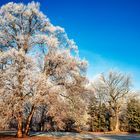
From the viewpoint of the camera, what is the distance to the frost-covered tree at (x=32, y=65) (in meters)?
22.6

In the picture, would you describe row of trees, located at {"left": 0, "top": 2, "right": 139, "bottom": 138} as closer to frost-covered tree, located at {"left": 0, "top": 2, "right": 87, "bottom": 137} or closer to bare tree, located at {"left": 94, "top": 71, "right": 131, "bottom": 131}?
frost-covered tree, located at {"left": 0, "top": 2, "right": 87, "bottom": 137}

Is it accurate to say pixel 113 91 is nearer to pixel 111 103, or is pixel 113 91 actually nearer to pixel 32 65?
pixel 111 103

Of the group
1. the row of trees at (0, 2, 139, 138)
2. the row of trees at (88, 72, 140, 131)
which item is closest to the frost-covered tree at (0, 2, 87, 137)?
the row of trees at (0, 2, 139, 138)

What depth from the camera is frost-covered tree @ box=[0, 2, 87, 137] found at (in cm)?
2258

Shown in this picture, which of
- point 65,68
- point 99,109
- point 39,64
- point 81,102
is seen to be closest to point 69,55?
point 65,68

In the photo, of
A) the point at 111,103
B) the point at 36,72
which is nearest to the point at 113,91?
the point at 111,103

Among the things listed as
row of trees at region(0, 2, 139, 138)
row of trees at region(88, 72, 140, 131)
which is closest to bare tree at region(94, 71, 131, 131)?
row of trees at region(88, 72, 140, 131)

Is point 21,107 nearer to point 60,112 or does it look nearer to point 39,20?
point 60,112

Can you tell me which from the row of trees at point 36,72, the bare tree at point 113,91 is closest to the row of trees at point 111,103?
the bare tree at point 113,91

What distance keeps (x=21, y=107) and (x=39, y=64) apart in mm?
5224

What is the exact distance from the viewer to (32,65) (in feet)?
77.7

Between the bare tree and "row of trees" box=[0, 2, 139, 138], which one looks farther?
the bare tree

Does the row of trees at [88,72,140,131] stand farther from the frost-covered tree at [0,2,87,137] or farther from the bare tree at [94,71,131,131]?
the frost-covered tree at [0,2,87,137]

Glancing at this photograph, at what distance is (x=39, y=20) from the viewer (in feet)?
93.4
